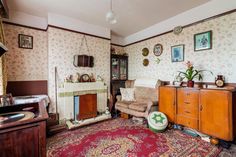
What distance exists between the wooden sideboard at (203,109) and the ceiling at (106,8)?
1.91 meters

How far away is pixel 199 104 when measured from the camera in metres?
2.52

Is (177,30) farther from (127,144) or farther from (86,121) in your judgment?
(86,121)

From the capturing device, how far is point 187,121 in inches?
106

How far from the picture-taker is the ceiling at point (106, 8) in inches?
109

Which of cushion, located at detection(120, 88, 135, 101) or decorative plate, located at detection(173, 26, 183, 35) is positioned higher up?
decorative plate, located at detection(173, 26, 183, 35)

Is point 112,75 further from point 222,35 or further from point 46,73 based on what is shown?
point 222,35

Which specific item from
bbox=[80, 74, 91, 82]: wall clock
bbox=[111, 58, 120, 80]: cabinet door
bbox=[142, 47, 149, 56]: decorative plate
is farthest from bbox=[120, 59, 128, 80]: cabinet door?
bbox=[80, 74, 91, 82]: wall clock

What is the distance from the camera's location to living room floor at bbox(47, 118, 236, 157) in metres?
2.08

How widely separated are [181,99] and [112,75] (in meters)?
2.40

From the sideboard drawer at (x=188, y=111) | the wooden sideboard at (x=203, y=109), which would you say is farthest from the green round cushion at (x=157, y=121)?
the sideboard drawer at (x=188, y=111)

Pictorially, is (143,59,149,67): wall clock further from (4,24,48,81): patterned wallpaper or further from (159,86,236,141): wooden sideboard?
(4,24,48,81): patterned wallpaper

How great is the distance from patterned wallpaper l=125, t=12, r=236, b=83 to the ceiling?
0.56 metres

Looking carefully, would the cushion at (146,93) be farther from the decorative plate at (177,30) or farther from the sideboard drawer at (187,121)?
the decorative plate at (177,30)

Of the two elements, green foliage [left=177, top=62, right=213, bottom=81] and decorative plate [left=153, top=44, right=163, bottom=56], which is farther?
decorative plate [left=153, top=44, right=163, bottom=56]
